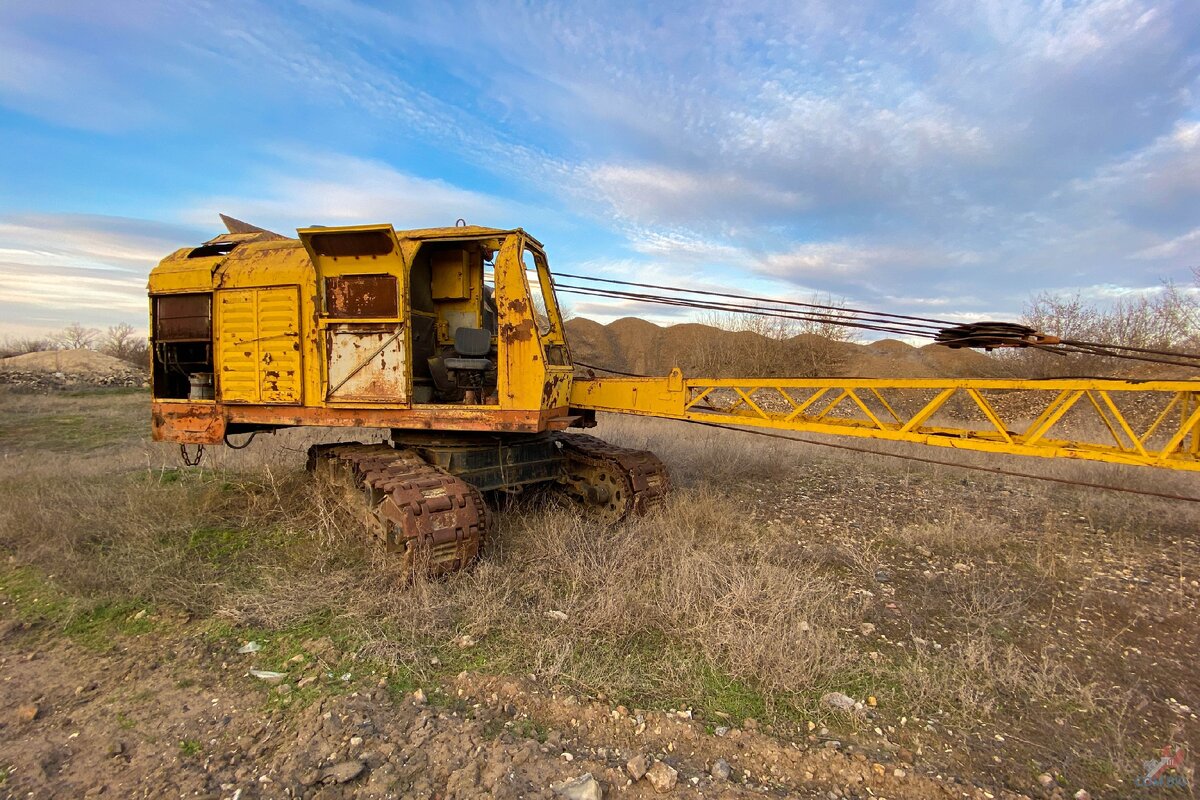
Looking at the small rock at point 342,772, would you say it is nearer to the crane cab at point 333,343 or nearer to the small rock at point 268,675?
the small rock at point 268,675

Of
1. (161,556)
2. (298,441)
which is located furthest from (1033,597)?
(298,441)

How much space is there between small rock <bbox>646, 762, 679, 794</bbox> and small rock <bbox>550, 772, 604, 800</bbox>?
229 mm

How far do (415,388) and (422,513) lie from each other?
177 cm

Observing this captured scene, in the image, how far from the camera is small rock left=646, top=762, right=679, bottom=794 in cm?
258

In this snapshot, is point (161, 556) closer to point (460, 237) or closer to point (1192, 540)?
point (460, 237)

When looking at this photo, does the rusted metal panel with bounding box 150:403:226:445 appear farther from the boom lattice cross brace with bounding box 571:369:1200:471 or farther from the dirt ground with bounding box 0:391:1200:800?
the boom lattice cross brace with bounding box 571:369:1200:471

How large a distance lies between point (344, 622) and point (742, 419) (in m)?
3.41

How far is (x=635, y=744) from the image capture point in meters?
2.89

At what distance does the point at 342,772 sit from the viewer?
103 inches

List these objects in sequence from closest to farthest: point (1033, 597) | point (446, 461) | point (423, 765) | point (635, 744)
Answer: point (423, 765), point (635, 744), point (1033, 597), point (446, 461)

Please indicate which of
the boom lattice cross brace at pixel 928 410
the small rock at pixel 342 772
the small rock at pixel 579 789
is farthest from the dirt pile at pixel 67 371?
the small rock at pixel 579 789

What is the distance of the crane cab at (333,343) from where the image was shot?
16.9ft

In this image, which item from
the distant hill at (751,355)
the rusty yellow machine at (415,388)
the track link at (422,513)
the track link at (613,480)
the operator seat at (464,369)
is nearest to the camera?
the track link at (422,513)

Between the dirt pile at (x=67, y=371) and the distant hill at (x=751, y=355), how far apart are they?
2153 centimetres
